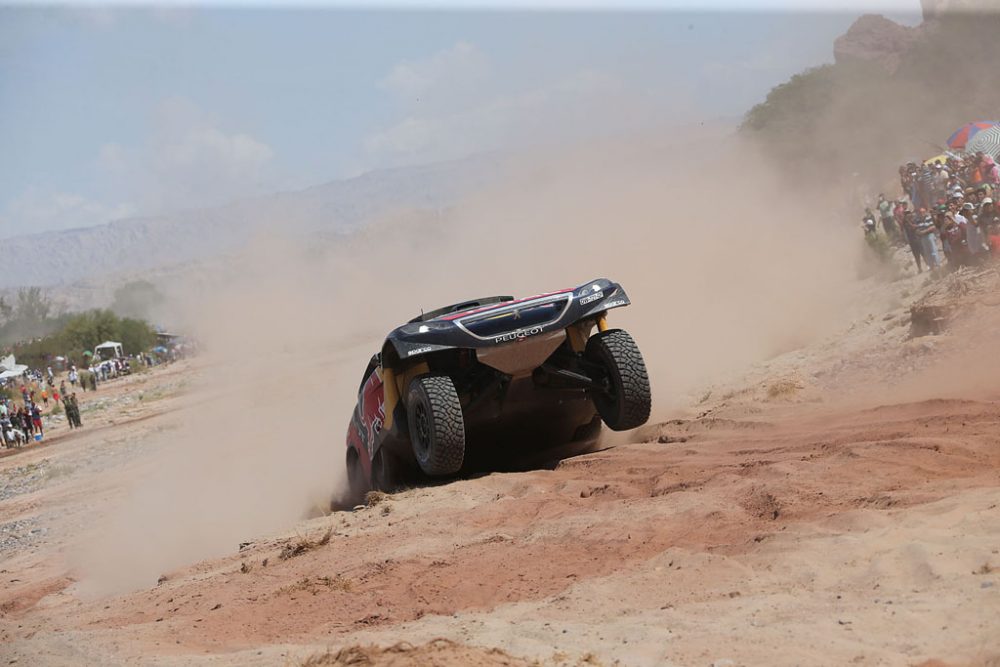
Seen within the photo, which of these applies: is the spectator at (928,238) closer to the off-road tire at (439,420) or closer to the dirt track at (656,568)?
the dirt track at (656,568)

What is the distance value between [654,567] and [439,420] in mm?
3483

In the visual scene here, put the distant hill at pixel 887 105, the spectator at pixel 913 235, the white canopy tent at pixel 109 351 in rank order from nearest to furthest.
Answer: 1. the spectator at pixel 913 235
2. the distant hill at pixel 887 105
3. the white canopy tent at pixel 109 351

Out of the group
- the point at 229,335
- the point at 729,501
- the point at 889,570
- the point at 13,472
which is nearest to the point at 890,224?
the point at 729,501

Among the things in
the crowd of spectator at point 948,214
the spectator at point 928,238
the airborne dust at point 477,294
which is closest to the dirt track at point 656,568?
the airborne dust at point 477,294

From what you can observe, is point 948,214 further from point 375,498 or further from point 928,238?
point 375,498

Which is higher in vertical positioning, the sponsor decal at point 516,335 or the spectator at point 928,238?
the sponsor decal at point 516,335

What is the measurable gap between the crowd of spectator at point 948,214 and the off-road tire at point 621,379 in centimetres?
705

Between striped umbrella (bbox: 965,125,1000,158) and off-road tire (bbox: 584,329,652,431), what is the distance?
49.1 ft

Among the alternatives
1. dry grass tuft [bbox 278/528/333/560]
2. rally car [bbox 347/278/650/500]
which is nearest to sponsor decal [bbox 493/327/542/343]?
rally car [bbox 347/278/650/500]

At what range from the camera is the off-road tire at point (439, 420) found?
892 cm

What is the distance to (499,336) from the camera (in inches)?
357

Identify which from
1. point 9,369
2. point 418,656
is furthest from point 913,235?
point 9,369

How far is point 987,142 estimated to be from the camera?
73.7 ft

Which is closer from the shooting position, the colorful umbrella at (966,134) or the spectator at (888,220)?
the spectator at (888,220)
